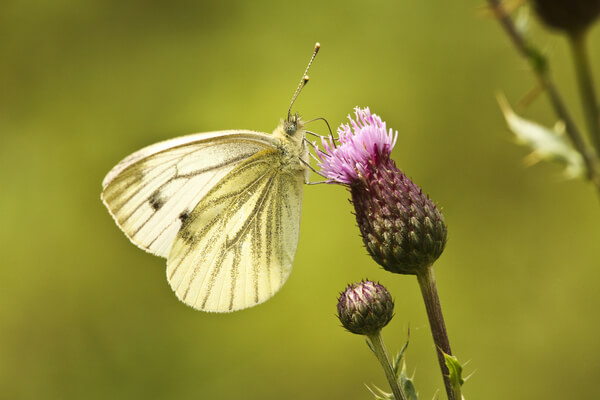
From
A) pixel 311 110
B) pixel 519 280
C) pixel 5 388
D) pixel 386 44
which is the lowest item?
pixel 5 388

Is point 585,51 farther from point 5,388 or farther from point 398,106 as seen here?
point 5,388

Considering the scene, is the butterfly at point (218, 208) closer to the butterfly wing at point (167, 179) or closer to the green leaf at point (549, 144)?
the butterfly wing at point (167, 179)

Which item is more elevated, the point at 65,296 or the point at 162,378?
the point at 65,296

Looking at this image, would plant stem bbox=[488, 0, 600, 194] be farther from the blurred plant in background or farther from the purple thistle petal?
the purple thistle petal

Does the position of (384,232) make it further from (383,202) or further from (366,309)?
(366,309)

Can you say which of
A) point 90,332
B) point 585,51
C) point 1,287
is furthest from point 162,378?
point 585,51

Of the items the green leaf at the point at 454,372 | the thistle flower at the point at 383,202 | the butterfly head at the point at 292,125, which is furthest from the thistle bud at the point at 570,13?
the butterfly head at the point at 292,125

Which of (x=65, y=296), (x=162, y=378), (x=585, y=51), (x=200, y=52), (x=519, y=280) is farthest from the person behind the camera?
(x=200, y=52)

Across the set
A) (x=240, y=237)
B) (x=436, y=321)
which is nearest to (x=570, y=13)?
(x=436, y=321)
